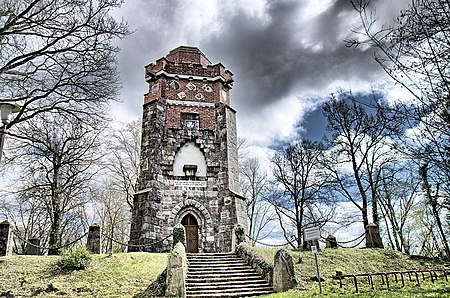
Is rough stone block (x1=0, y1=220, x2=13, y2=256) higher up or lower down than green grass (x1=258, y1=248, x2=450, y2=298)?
higher up

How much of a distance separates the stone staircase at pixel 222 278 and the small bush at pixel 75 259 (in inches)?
150

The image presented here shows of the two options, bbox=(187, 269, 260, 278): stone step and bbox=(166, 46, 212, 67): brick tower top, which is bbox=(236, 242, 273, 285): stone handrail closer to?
bbox=(187, 269, 260, 278): stone step

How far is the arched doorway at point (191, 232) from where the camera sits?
1720 centimetres

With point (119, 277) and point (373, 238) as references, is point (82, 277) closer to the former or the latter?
point (119, 277)

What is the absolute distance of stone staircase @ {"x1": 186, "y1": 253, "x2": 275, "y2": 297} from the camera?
34.9ft

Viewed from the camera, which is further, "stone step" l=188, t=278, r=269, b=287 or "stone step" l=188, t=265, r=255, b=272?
"stone step" l=188, t=265, r=255, b=272

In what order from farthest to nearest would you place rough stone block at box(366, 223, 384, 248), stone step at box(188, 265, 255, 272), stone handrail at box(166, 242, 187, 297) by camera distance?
rough stone block at box(366, 223, 384, 248), stone step at box(188, 265, 255, 272), stone handrail at box(166, 242, 187, 297)

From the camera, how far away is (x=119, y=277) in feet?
38.5

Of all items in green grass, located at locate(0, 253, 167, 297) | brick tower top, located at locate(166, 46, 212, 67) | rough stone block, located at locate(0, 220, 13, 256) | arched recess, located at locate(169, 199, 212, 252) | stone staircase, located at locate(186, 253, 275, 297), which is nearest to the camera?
stone staircase, located at locate(186, 253, 275, 297)

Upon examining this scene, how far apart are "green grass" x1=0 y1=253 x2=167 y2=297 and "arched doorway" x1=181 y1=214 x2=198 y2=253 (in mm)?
3606

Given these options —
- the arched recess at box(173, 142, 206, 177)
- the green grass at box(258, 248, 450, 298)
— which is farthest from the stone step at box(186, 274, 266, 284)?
the arched recess at box(173, 142, 206, 177)

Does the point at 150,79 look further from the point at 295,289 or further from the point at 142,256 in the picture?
the point at 295,289

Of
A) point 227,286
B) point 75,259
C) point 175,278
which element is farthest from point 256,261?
point 75,259

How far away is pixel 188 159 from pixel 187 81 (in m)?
4.85
